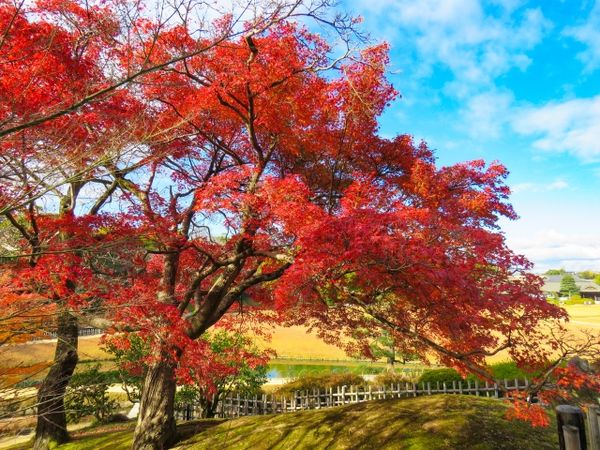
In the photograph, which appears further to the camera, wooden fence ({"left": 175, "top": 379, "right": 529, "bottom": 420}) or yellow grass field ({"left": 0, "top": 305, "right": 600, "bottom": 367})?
yellow grass field ({"left": 0, "top": 305, "right": 600, "bottom": 367})

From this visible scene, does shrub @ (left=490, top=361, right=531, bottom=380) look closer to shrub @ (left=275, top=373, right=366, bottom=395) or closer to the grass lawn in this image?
the grass lawn

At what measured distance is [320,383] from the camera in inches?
521

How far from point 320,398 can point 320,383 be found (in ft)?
2.34

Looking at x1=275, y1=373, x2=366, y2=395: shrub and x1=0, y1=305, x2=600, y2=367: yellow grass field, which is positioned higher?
x1=275, y1=373, x2=366, y2=395: shrub

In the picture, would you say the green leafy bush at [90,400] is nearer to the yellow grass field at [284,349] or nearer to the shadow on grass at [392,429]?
the shadow on grass at [392,429]

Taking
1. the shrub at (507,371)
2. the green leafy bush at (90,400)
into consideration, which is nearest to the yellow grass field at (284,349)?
the green leafy bush at (90,400)

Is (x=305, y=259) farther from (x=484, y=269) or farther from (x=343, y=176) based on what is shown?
(x=343, y=176)

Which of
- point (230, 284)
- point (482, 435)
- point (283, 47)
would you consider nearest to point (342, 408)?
point (482, 435)

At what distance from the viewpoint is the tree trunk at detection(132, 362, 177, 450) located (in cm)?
799

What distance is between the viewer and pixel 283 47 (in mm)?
7375

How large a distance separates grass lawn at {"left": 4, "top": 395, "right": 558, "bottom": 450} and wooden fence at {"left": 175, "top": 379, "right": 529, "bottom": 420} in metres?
2.81

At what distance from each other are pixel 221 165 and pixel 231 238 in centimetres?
241

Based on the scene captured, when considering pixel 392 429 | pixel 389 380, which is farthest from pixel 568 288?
pixel 392 429

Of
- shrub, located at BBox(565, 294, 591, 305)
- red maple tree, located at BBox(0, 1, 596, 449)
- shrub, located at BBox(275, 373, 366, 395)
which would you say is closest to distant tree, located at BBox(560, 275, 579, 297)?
shrub, located at BBox(565, 294, 591, 305)
